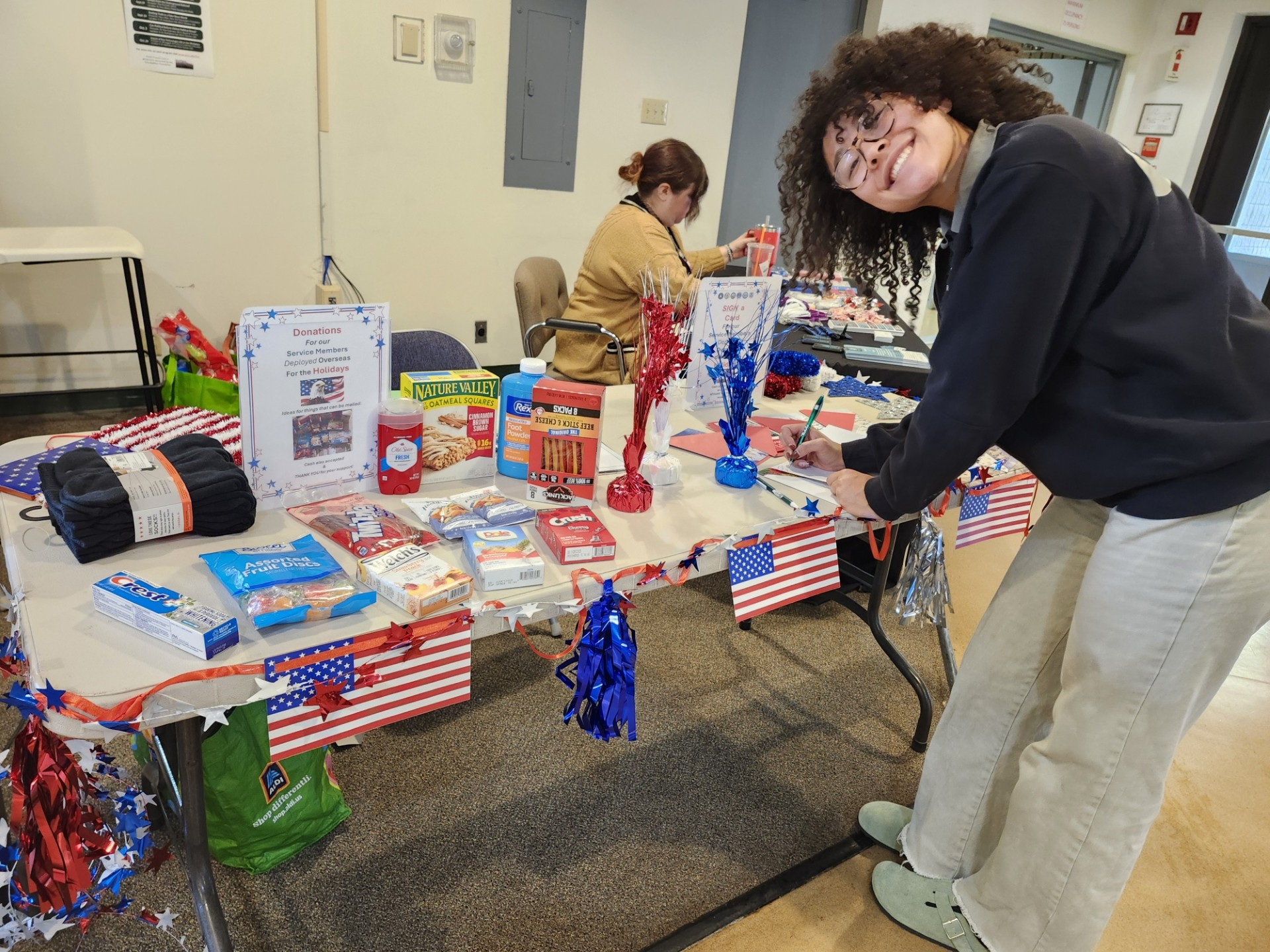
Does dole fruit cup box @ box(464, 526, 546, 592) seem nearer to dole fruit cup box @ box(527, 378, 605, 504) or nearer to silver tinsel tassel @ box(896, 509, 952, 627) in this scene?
dole fruit cup box @ box(527, 378, 605, 504)

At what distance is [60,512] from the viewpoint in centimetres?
110

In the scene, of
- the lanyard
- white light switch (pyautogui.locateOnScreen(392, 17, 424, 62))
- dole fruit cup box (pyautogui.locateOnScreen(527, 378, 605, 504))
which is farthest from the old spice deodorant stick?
white light switch (pyautogui.locateOnScreen(392, 17, 424, 62))

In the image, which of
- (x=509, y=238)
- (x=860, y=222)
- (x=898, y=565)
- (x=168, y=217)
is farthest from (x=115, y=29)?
(x=898, y=565)

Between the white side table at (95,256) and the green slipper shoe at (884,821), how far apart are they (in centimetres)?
288

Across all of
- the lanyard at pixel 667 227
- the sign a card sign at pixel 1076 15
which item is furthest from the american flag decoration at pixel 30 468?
the sign a card sign at pixel 1076 15

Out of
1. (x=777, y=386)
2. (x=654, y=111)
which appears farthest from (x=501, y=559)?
(x=654, y=111)

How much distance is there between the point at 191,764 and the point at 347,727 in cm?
20

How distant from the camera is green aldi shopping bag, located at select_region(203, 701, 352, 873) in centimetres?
141

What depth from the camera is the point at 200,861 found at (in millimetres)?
1146

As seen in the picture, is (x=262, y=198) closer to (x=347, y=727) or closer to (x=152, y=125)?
(x=152, y=125)

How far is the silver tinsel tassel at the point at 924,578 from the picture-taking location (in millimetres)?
1814

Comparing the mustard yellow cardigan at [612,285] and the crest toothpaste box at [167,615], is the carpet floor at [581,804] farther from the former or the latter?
the mustard yellow cardigan at [612,285]

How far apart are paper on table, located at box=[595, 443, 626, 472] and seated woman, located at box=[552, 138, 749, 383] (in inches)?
48.1

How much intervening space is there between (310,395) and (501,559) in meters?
0.41
